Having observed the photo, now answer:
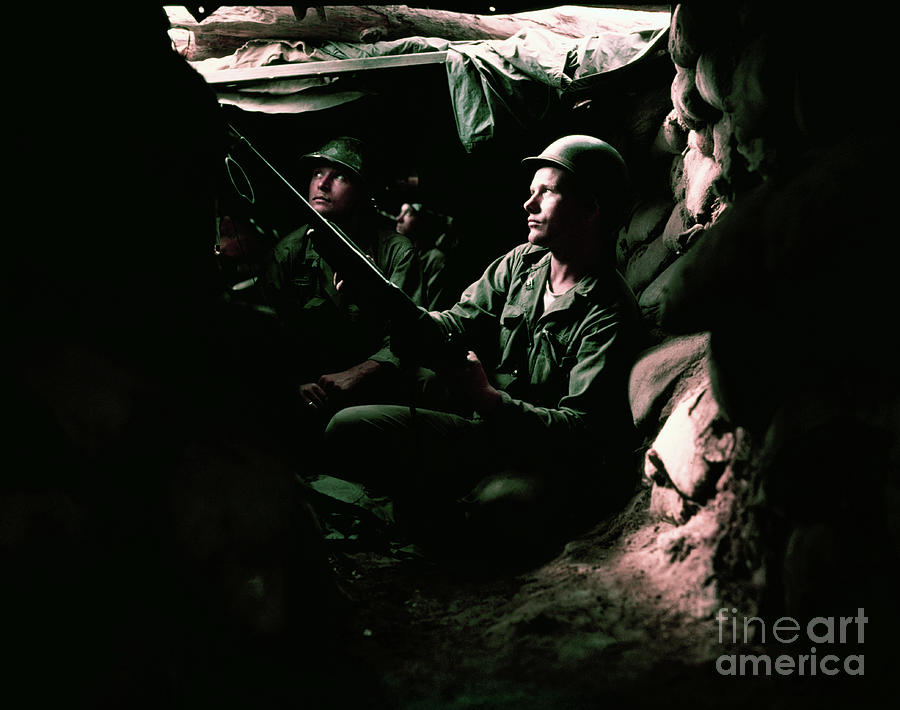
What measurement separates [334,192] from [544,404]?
2229 mm

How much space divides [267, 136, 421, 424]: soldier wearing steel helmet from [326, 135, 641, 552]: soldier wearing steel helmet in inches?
25.9

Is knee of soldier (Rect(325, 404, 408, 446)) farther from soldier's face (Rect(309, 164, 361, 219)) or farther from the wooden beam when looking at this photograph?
the wooden beam

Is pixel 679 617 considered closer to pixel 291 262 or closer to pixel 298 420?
pixel 298 420

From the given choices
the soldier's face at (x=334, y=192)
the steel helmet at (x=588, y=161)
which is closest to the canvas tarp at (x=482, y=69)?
the soldier's face at (x=334, y=192)

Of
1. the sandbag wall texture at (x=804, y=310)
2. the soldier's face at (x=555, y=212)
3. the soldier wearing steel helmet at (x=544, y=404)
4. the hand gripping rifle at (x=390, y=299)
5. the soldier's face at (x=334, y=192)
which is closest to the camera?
the sandbag wall texture at (x=804, y=310)

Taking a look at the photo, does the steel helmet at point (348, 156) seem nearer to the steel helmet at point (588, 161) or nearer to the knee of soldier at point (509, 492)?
the steel helmet at point (588, 161)

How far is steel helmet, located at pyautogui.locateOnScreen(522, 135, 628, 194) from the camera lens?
360 centimetres

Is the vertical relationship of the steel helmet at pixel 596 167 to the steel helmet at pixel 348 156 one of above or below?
below

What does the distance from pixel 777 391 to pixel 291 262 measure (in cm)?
339

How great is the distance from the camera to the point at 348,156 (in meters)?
4.85

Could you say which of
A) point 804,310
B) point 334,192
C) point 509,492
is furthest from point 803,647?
point 334,192

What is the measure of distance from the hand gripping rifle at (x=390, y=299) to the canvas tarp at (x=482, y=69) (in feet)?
5.33

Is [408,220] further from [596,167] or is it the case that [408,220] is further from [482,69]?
[596,167]

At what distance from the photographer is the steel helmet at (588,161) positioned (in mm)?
3596
